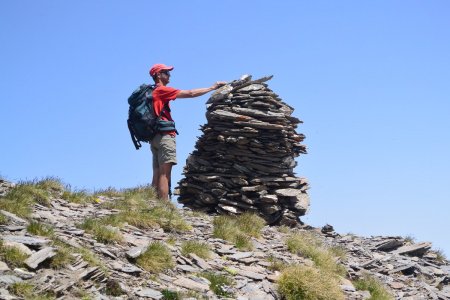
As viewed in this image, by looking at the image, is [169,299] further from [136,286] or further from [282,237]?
[282,237]

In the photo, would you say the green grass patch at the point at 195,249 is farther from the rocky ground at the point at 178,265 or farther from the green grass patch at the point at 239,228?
the green grass patch at the point at 239,228

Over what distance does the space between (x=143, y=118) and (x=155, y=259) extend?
5.71m

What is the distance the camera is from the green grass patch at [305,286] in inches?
410

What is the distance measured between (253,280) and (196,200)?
7.15m

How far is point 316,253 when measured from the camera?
530 inches

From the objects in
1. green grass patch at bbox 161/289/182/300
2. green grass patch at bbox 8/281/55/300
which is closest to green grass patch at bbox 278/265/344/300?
green grass patch at bbox 161/289/182/300

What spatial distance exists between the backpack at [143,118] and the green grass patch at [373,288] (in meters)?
6.01

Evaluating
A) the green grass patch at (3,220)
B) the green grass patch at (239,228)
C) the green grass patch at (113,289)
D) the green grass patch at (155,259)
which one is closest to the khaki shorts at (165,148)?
the green grass patch at (239,228)

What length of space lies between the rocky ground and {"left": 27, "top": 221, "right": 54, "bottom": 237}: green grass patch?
0.49ft

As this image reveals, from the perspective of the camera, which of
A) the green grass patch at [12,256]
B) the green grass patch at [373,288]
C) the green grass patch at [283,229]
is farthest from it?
the green grass patch at [283,229]

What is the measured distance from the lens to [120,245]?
1062 centimetres

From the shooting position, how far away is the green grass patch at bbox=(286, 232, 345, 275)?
1311 centimetres

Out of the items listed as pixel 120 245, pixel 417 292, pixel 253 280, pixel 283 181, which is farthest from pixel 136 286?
pixel 283 181

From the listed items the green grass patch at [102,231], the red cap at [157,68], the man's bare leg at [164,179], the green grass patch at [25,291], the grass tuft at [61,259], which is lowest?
the green grass patch at [25,291]
